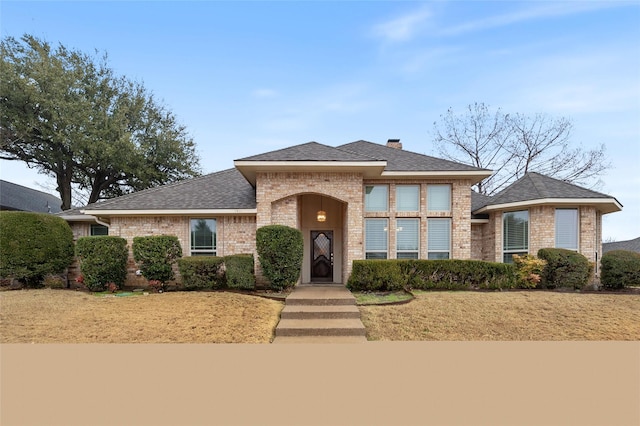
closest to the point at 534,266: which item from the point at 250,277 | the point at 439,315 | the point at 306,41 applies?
the point at 439,315

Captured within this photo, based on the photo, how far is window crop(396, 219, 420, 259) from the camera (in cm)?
1197

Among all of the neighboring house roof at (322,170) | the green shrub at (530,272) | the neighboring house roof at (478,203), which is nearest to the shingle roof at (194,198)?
the neighboring house roof at (322,170)

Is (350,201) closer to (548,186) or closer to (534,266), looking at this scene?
(534,266)

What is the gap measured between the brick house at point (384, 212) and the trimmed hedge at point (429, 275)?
2.30 feet

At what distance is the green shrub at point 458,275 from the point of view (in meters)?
10.5

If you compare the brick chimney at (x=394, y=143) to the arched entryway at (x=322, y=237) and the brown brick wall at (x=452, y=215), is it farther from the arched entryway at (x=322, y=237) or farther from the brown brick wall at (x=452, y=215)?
the arched entryway at (x=322, y=237)

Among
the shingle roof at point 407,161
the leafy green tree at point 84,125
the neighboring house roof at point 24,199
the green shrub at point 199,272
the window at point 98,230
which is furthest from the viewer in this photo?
the neighboring house roof at point 24,199

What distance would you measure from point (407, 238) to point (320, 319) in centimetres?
548

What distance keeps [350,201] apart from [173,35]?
9107 mm

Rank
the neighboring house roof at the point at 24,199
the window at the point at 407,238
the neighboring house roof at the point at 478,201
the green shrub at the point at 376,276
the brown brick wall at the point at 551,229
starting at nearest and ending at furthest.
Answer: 1. the green shrub at the point at 376,276
2. the brown brick wall at the point at 551,229
3. the window at the point at 407,238
4. the neighboring house roof at the point at 478,201
5. the neighboring house roof at the point at 24,199

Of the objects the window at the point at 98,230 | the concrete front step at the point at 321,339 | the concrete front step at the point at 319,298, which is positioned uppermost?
the window at the point at 98,230

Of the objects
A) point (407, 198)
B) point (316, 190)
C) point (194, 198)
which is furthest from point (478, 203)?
point (194, 198)

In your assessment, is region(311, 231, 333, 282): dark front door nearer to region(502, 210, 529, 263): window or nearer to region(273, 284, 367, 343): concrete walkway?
region(273, 284, 367, 343): concrete walkway

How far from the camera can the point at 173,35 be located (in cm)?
1275
